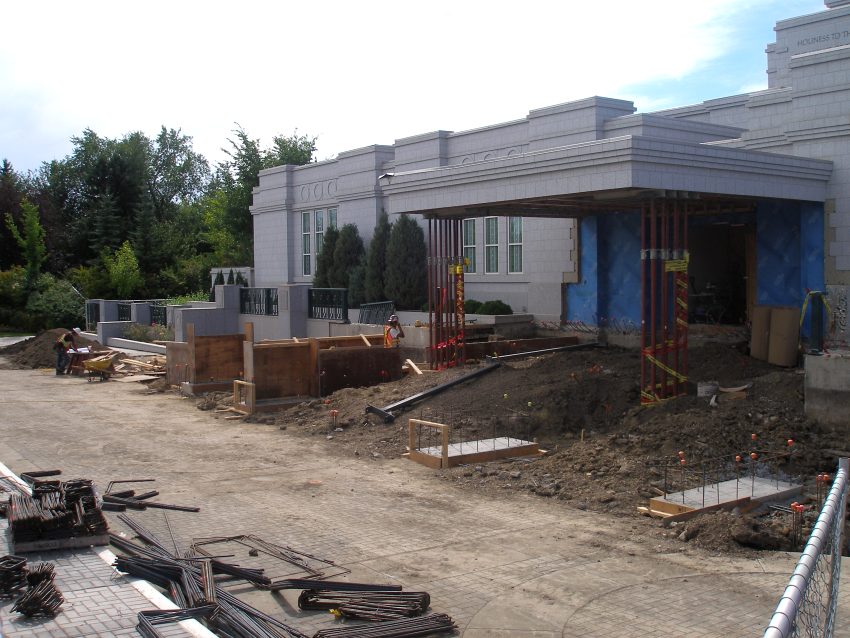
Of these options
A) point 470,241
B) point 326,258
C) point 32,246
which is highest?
point 32,246

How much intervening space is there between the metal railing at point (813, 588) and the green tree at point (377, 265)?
23.4m

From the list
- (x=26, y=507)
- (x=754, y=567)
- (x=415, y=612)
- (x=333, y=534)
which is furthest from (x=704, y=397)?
(x=26, y=507)

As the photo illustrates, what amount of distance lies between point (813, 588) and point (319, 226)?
32.2m

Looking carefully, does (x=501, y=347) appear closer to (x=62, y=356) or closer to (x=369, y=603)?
(x=369, y=603)

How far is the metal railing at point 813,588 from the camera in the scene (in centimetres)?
299

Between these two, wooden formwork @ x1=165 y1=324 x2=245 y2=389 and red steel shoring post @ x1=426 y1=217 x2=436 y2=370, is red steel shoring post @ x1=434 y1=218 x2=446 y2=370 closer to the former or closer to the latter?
red steel shoring post @ x1=426 y1=217 x2=436 y2=370

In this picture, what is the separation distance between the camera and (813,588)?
4176 millimetres

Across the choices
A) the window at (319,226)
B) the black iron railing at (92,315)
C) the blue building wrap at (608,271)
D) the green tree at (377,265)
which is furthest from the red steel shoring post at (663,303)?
the black iron railing at (92,315)

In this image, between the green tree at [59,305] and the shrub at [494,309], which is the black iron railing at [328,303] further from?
the green tree at [59,305]

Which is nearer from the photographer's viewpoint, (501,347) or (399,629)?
(399,629)

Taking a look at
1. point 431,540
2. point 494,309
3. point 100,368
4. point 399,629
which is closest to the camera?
point 399,629

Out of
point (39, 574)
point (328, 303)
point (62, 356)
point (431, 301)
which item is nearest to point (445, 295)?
point (431, 301)

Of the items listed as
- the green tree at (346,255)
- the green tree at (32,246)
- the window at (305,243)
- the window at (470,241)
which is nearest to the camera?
the window at (470,241)

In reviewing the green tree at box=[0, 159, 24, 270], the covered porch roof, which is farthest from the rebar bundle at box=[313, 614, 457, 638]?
the green tree at box=[0, 159, 24, 270]
